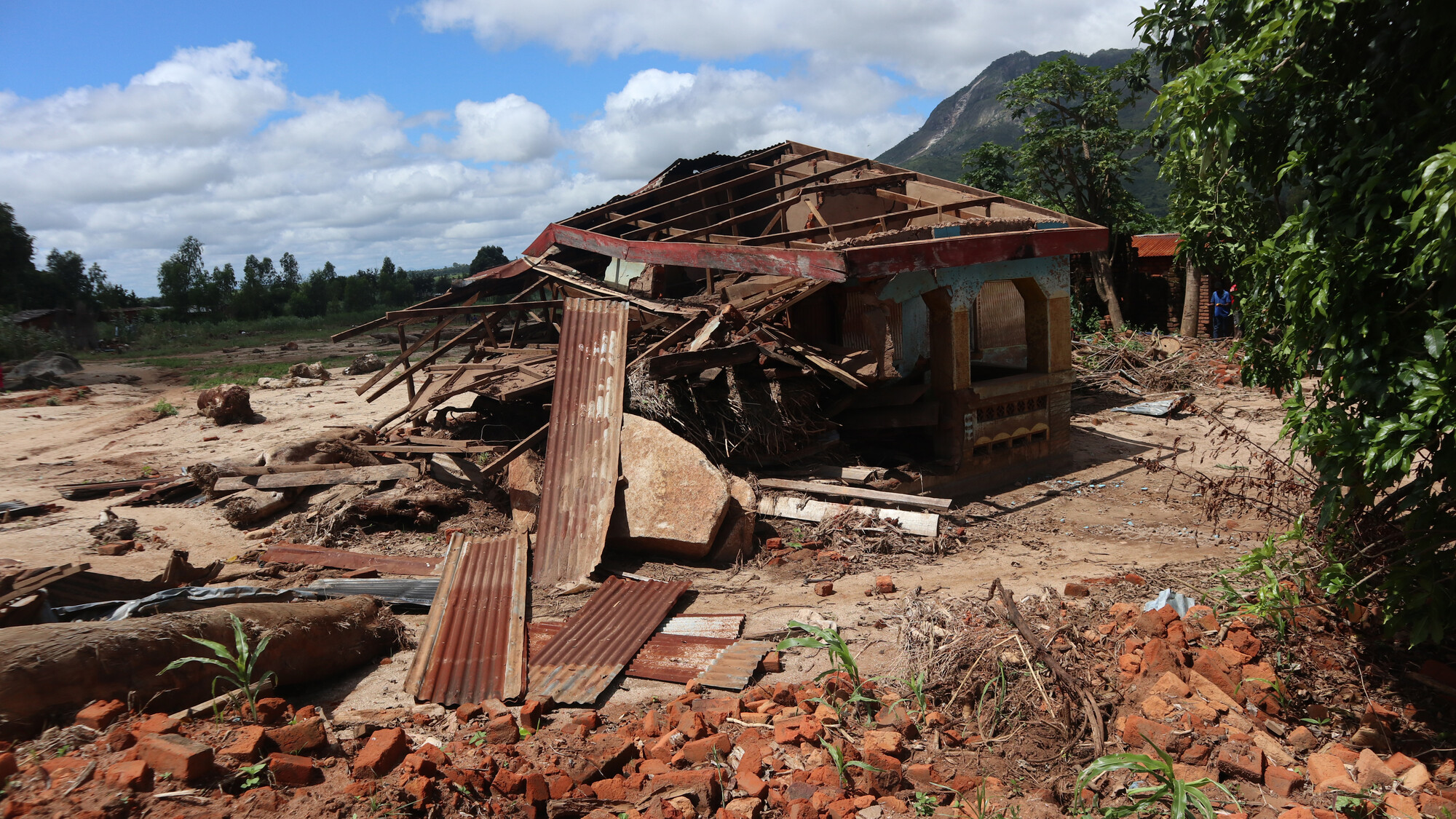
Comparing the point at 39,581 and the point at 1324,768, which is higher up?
the point at 39,581

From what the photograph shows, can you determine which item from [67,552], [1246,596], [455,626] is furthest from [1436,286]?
[67,552]

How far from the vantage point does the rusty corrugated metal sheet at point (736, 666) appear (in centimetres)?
489

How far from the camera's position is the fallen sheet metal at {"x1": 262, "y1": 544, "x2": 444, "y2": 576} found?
688 centimetres

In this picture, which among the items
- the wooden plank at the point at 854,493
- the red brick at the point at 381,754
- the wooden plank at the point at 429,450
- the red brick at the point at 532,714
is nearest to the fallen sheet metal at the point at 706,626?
the red brick at the point at 532,714

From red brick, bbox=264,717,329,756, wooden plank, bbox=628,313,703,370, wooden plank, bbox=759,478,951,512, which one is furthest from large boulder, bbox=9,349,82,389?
red brick, bbox=264,717,329,756

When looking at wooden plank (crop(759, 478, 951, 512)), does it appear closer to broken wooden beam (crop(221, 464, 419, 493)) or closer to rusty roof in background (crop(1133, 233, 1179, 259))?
broken wooden beam (crop(221, 464, 419, 493))

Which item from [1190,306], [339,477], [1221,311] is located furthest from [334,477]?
[1221,311]

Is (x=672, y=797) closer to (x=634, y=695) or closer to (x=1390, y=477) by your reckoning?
(x=634, y=695)

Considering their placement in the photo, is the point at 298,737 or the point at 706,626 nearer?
the point at 298,737

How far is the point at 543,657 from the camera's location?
5.29m

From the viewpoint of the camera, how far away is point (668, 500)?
7.21 metres

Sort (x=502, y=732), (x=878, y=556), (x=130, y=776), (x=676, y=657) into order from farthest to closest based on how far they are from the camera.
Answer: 1. (x=878, y=556)
2. (x=676, y=657)
3. (x=502, y=732)
4. (x=130, y=776)

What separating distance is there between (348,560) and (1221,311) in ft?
59.6

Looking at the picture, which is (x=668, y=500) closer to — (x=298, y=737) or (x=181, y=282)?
(x=298, y=737)
